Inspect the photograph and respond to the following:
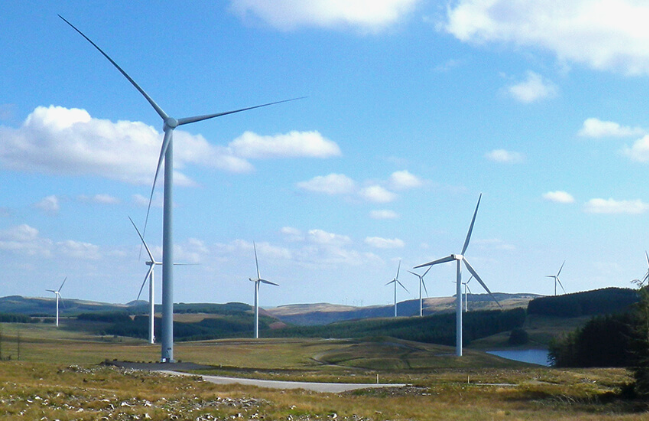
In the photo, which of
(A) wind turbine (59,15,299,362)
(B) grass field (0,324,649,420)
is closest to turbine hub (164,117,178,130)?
(A) wind turbine (59,15,299,362)

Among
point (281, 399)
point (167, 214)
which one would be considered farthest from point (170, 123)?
point (281, 399)

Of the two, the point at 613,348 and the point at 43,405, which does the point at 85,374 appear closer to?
the point at 43,405

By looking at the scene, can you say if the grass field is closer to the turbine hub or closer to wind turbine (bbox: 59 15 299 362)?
wind turbine (bbox: 59 15 299 362)

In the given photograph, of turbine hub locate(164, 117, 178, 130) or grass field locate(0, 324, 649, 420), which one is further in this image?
turbine hub locate(164, 117, 178, 130)

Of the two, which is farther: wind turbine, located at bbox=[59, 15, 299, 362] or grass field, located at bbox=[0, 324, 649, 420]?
wind turbine, located at bbox=[59, 15, 299, 362]

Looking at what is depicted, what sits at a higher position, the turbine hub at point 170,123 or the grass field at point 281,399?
the turbine hub at point 170,123

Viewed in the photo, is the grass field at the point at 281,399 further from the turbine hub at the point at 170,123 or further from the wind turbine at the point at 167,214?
the turbine hub at the point at 170,123

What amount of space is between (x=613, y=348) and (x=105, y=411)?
9994 cm

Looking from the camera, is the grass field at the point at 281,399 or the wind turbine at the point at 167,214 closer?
the grass field at the point at 281,399

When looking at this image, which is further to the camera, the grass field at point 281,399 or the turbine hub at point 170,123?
the turbine hub at point 170,123

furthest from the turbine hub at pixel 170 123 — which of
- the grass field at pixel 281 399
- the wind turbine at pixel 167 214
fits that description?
the grass field at pixel 281 399

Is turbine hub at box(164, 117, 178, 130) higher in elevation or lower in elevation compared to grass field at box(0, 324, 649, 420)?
higher

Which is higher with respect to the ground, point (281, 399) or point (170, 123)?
point (170, 123)

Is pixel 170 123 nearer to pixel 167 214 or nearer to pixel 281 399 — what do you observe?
pixel 167 214
